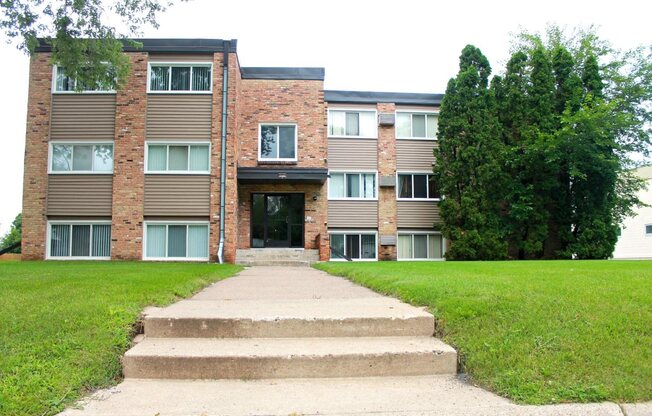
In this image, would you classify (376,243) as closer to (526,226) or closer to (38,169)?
(526,226)

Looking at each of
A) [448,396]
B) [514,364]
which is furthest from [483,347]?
[448,396]

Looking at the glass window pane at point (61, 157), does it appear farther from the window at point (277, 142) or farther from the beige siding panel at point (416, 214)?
the beige siding panel at point (416, 214)

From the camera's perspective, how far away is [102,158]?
1689 centimetres

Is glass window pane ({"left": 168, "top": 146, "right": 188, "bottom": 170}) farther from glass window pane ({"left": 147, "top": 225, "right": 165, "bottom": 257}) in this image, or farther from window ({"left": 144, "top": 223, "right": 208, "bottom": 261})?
glass window pane ({"left": 147, "top": 225, "right": 165, "bottom": 257})

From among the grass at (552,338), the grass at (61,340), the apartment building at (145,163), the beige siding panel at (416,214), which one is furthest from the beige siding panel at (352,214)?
the grass at (552,338)

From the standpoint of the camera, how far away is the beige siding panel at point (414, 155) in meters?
21.1

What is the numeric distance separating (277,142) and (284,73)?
8.97 feet

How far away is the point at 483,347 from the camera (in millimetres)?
4066

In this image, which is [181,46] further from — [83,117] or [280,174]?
[280,174]

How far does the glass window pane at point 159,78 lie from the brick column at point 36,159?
11.4ft

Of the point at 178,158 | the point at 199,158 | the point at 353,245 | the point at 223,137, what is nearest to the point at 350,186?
the point at 353,245

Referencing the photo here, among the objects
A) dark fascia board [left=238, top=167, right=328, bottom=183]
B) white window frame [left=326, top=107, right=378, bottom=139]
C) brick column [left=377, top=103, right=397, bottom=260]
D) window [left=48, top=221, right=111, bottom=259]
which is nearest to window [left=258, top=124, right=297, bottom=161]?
dark fascia board [left=238, top=167, right=328, bottom=183]

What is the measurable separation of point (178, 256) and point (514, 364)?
14.5 meters

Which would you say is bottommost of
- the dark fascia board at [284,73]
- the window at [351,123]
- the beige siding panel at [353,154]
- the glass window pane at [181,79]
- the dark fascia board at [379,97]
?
the beige siding panel at [353,154]
